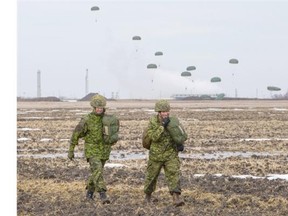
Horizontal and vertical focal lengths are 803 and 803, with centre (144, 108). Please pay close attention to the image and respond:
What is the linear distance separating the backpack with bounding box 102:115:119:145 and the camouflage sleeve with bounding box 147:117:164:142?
779mm

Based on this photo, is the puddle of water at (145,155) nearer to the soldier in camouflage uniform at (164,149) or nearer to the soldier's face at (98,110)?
the soldier's face at (98,110)

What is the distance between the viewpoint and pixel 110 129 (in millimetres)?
15992

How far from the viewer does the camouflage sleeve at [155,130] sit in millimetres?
15422

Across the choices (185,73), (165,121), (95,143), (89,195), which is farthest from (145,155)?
(185,73)

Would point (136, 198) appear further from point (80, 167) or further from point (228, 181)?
point (80, 167)

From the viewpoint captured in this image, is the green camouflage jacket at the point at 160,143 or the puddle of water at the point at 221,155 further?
the puddle of water at the point at 221,155

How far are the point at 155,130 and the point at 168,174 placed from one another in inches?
35.3

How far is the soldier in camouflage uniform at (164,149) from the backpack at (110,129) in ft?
2.55

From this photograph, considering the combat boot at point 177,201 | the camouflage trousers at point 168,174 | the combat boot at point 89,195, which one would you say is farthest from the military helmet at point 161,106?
the combat boot at point 89,195

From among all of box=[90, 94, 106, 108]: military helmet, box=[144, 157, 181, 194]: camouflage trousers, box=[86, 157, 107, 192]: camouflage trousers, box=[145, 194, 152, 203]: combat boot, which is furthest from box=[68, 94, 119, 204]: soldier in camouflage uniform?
box=[144, 157, 181, 194]: camouflage trousers

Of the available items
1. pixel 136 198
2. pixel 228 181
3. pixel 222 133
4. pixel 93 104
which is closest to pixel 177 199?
pixel 136 198

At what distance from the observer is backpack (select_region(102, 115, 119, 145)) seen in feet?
52.4

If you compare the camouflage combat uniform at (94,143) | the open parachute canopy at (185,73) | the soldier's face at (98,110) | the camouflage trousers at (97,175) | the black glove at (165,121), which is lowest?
the camouflage trousers at (97,175)

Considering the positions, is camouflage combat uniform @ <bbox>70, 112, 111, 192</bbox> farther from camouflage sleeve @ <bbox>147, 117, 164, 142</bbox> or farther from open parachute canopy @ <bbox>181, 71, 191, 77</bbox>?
open parachute canopy @ <bbox>181, 71, 191, 77</bbox>
